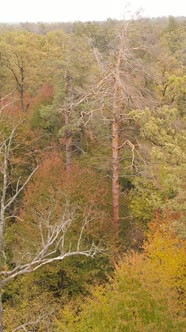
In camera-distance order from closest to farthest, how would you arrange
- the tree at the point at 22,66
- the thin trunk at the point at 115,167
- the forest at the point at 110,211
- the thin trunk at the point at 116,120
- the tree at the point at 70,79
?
the forest at the point at 110,211
the thin trunk at the point at 116,120
the thin trunk at the point at 115,167
the tree at the point at 70,79
the tree at the point at 22,66

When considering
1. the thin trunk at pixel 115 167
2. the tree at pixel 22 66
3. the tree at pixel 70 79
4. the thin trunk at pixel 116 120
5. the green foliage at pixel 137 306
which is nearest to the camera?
the green foliage at pixel 137 306

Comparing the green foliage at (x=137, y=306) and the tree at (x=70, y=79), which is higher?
the tree at (x=70, y=79)

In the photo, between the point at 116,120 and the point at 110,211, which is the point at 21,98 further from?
the point at 116,120

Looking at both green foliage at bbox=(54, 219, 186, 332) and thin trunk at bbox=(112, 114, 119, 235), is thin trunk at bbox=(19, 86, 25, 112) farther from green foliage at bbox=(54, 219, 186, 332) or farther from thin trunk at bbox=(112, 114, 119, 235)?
green foliage at bbox=(54, 219, 186, 332)

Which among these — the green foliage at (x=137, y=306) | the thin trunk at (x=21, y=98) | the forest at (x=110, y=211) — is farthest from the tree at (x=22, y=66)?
the green foliage at (x=137, y=306)

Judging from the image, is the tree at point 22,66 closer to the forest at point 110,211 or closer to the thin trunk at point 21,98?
the thin trunk at point 21,98

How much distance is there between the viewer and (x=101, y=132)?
2077 centimetres

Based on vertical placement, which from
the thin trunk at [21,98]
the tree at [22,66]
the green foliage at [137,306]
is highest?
the tree at [22,66]

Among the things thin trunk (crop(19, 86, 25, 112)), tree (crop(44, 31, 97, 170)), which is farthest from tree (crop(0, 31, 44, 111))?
tree (crop(44, 31, 97, 170))

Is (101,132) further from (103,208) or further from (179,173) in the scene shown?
(179,173)

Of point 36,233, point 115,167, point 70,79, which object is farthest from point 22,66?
point 36,233

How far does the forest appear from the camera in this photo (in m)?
13.0

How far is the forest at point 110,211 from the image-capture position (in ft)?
42.6

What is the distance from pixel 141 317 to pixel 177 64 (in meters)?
24.2
